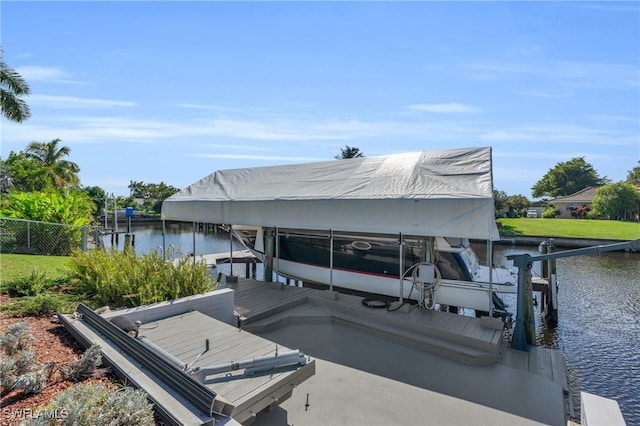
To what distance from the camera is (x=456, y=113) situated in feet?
34.5

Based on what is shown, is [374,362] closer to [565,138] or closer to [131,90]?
[131,90]

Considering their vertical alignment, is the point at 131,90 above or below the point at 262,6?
below

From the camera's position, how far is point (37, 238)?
477 inches

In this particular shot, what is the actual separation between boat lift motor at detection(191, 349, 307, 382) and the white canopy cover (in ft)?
9.59

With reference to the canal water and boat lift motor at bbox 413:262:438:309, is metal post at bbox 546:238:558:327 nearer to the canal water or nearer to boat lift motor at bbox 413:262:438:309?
the canal water

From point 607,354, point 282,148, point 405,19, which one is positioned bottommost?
point 607,354

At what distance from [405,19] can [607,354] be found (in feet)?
28.5

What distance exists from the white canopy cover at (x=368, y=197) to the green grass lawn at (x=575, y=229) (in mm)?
26943

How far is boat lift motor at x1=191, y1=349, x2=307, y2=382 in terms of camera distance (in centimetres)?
313

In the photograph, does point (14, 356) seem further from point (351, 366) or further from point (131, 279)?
point (351, 366)

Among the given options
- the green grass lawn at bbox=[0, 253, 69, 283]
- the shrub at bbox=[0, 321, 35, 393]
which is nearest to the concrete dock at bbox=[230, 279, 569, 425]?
the shrub at bbox=[0, 321, 35, 393]

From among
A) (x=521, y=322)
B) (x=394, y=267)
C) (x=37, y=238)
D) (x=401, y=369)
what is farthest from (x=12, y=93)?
(x=521, y=322)

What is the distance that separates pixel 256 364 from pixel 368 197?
3468mm

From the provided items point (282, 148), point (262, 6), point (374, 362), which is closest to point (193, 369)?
point (374, 362)
